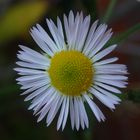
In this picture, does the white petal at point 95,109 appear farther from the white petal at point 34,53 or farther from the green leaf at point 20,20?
the green leaf at point 20,20

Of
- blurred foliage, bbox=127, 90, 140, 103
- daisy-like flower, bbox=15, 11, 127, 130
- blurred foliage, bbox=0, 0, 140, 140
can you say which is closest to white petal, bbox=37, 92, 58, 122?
daisy-like flower, bbox=15, 11, 127, 130

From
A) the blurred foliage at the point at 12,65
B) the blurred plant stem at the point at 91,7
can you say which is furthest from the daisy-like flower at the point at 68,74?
the blurred foliage at the point at 12,65

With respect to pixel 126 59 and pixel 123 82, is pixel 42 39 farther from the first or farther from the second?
pixel 126 59

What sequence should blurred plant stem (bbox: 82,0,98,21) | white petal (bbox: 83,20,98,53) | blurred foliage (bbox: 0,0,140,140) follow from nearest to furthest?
white petal (bbox: 83,20,98,53) < blurred plant stem (bbox: 82,0,98,21) < blurred foliage (bbox: 0,0,140,140)

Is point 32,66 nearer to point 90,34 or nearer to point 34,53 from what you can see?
point 34,53

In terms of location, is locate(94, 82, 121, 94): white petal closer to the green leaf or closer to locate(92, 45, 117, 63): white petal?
locate(92, 45, 117, 63): white petal

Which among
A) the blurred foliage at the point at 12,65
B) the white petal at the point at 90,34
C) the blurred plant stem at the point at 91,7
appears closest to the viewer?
the white petal at the point at 90,34

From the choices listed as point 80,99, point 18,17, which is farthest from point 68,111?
point 18,17
